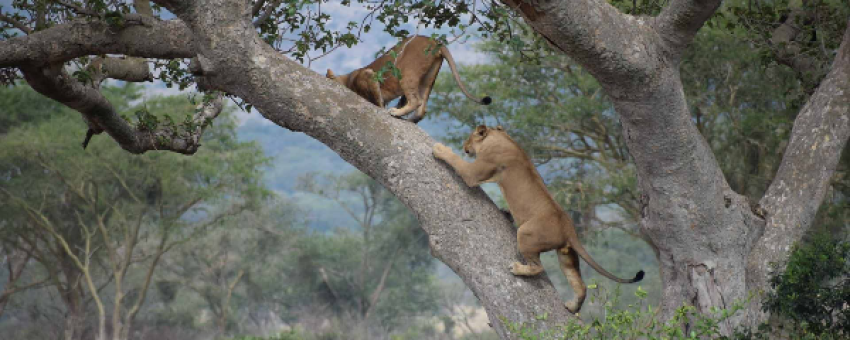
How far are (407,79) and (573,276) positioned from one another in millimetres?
1550

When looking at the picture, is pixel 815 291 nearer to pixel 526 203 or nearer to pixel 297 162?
pixel 526 203

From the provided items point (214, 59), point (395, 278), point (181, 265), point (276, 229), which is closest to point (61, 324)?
point (181, 265)

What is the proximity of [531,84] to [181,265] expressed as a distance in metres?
14.7

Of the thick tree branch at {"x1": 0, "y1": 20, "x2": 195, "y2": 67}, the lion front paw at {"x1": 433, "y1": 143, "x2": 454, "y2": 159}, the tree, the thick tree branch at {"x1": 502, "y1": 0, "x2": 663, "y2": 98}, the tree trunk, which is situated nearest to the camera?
the thick tree branch at {"x1": 502, "y1": 0, "x2": 663, "y2": 98}

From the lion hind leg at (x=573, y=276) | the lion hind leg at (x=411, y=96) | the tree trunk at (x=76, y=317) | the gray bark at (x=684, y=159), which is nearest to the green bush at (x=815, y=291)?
the gray bark at (x=684, y=159)

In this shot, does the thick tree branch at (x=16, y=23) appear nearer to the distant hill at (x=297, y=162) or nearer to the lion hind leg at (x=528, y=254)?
the lion hind leg at (x=528, y=254)

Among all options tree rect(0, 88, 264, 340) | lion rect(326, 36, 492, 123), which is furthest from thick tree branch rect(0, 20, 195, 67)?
tree rect(0, 88, 264, 340)

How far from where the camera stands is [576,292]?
4.13m

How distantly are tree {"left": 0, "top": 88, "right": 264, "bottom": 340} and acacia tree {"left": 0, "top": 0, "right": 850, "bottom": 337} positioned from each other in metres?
13.0

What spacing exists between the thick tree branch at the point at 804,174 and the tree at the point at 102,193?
1432cm

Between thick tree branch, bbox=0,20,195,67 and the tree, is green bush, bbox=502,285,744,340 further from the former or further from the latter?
the tree

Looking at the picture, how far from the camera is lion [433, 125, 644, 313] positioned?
12.5ft

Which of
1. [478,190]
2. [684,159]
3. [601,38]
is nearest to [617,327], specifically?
[478,190]

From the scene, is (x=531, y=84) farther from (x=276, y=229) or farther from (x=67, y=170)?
(x=276, y=229)
